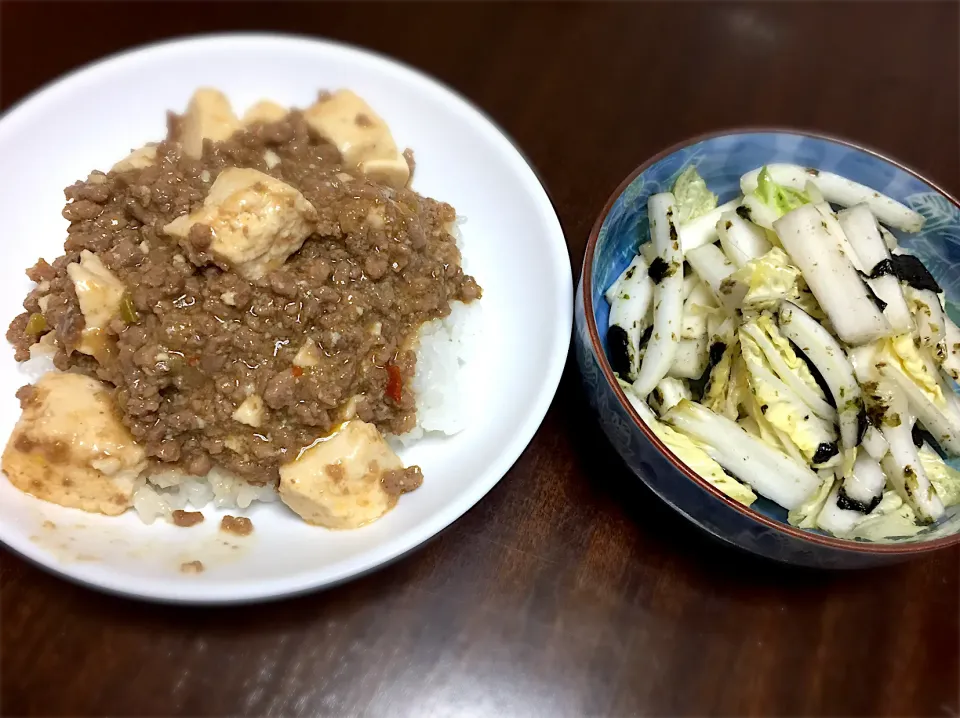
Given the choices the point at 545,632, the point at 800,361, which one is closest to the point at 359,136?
the point at 800,361

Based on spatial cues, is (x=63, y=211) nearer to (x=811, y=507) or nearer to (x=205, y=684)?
(x=205, y=684)

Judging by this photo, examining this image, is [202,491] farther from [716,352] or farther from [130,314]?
[716,352]

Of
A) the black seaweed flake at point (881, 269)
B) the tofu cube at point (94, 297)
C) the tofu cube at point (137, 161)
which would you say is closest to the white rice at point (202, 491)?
the tofu cube at point (94, 297)

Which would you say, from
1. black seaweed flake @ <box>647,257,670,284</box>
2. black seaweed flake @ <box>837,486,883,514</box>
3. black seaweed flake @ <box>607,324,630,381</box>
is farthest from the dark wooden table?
black seaweed flake @ <box>647,257,670,284</box>

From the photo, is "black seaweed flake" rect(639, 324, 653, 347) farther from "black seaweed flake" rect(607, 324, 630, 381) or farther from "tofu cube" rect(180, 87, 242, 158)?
"tofu cube" rect(180, 87, 242, 158)

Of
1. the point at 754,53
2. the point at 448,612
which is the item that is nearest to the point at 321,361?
the point at 448,612

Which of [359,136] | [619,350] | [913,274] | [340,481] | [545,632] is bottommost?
[545,632]

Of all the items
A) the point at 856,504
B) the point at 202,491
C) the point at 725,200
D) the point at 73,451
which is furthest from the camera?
the point at 725,200
